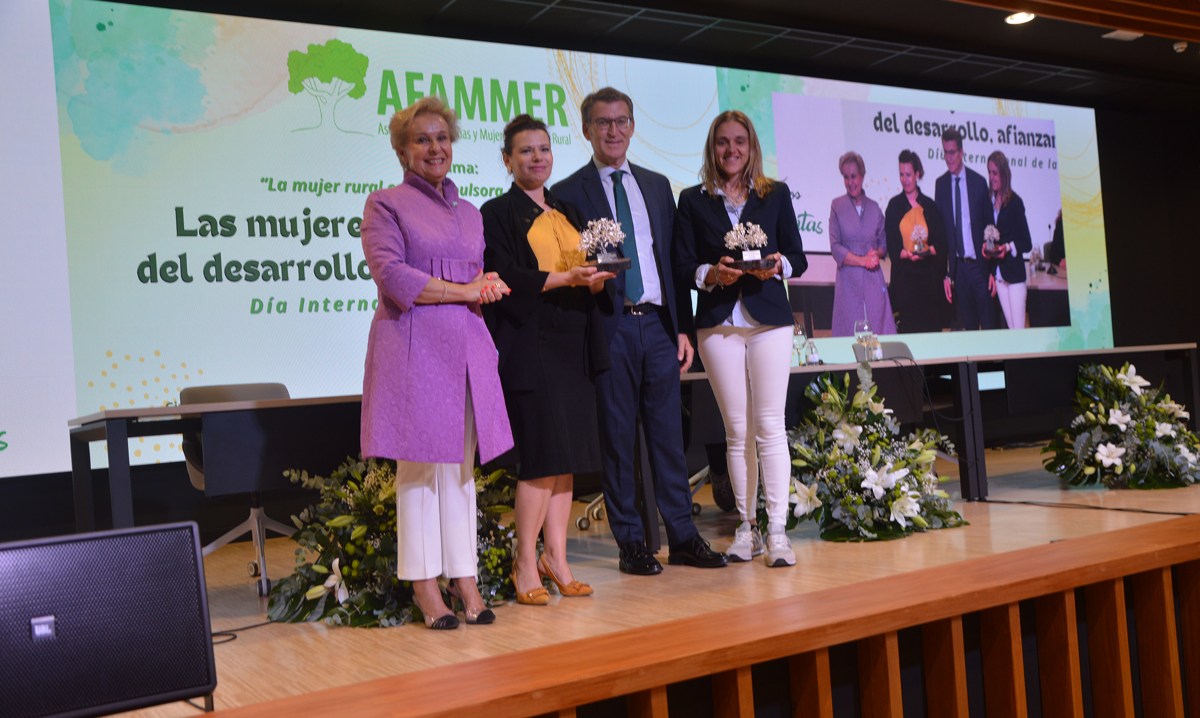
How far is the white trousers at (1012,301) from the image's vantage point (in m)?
8.05

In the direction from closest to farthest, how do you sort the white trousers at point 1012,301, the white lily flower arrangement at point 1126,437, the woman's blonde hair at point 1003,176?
the white lily flower arrangement at point 1126,437 < the white trousers at point 1012,301 < the woman's blonde hair at point 1003,176

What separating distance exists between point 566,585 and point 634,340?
0.79m

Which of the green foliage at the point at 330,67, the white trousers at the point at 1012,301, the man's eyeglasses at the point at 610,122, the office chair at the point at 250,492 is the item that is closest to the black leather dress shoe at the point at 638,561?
the office chair at the point at 250,492

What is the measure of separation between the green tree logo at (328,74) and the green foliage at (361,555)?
2746 mm

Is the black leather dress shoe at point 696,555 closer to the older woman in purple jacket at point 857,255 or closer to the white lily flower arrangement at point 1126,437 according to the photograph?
the white lily flower arrangement at point 1126,437

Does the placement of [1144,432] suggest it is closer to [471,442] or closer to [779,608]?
[471,442]

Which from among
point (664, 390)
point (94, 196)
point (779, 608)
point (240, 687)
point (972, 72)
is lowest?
point (240, 687)

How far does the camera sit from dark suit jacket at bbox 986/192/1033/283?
8.12m

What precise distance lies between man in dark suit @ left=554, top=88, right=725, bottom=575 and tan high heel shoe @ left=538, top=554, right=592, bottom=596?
279 millimetres

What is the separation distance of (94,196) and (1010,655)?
4.74m

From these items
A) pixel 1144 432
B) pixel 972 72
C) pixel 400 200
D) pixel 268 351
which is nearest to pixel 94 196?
pixel 268 351

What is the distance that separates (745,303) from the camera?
341 centimetres

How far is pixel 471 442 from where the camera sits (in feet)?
9.66

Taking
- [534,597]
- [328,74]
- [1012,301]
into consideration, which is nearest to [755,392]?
[534,597]
